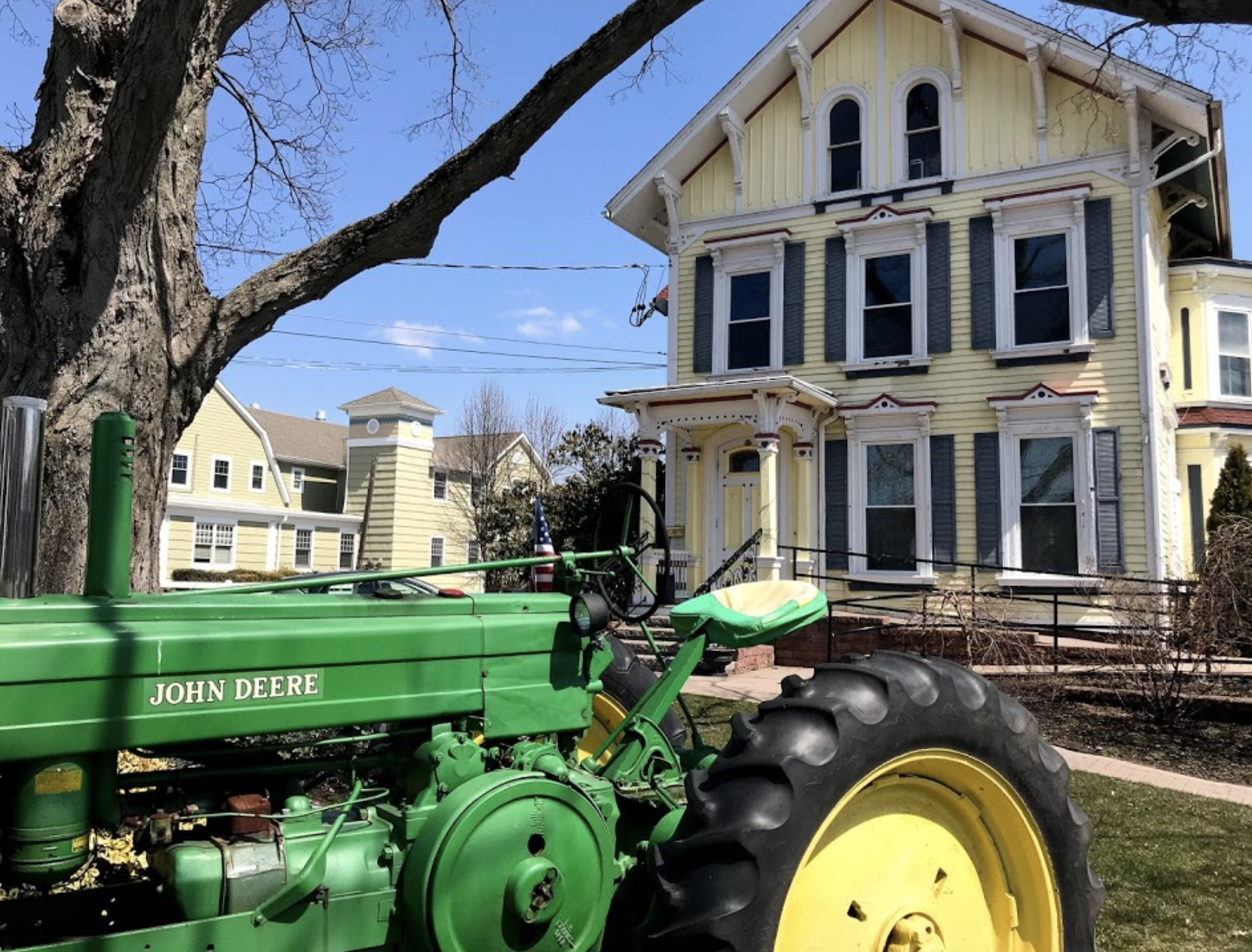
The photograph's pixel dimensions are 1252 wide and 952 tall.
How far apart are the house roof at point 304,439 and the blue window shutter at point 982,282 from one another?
81.3 ft

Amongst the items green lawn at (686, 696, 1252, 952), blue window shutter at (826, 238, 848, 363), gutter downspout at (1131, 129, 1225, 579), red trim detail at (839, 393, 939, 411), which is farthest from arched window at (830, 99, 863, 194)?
green lawn at (686, 696, 1252, 952)

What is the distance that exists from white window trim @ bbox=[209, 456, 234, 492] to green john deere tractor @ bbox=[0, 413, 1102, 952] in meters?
28.8

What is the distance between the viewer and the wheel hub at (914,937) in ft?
8.66

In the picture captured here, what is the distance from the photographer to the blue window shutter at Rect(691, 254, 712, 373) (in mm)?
15578

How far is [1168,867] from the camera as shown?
4.83 meters

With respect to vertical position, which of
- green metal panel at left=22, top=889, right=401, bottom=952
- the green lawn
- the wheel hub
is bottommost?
the green lawn

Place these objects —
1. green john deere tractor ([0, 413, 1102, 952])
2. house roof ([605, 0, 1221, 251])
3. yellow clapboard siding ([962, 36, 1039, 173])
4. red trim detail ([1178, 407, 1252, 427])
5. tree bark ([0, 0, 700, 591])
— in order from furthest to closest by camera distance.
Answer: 1. red trim detail ([1178, 407, 1252, 427])
2. yellow clapboard siding ([962, 36, 1039, 173])
3. house roof ([605, 0, 1221, 251])
4. tree bark ([0, 0, 700, 591])
5. green john deere tractor ([0, 413, 1102, 952])

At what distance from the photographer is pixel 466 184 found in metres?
6.13

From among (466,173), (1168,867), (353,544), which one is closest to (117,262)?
(466,173)

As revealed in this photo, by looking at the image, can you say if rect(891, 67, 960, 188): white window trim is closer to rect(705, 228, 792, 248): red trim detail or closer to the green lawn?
rect(705, 228, 792, 248): red trim detail

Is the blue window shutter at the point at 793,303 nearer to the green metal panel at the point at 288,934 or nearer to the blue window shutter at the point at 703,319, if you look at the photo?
the blue window shutter at the point at 703,319

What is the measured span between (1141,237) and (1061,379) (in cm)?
206

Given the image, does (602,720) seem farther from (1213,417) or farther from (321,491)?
(321,491)

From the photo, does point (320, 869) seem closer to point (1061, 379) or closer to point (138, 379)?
point (138, 379)
